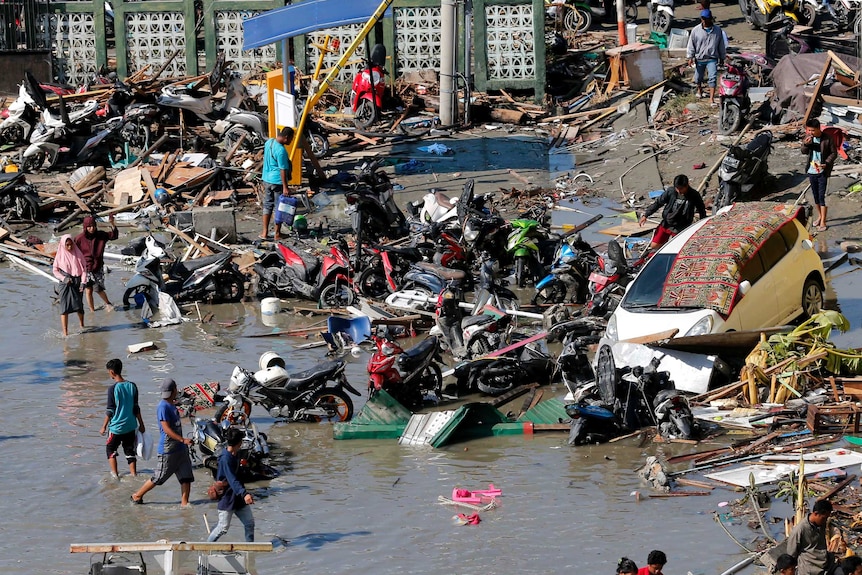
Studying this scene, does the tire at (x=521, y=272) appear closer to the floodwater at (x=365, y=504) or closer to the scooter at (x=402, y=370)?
the floodwater at (x=365, y=504)

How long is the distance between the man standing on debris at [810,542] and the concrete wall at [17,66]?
24242 mm

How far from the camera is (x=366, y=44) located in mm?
27531

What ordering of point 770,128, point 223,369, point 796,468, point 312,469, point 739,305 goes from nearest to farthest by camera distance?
point 796,468 → point 312,469 → point 739,305 → point 223,369 → point 770,128

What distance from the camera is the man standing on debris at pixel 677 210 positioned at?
18375 mm

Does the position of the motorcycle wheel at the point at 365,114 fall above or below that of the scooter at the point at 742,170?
above

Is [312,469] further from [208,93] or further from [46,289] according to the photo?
[208,93]

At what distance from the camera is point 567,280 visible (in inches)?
704

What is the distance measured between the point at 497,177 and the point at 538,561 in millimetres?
14521

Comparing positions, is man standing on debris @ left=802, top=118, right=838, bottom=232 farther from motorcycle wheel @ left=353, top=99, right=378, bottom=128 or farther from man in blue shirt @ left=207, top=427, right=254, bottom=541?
man in blue shirt @ left=207, top=427, right=254, bottom=541

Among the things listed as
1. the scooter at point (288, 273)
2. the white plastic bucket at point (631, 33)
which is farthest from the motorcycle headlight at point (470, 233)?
the white plastic bucket at point (631, 33)

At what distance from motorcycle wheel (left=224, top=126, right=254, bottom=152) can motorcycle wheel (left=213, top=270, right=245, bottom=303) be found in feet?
22.3

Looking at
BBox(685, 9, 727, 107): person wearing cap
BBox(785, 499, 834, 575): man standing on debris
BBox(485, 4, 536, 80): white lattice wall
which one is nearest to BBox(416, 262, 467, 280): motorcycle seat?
BBox(785, 499, 834, 575): man standing on debris

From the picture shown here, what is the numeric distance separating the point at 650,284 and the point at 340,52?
638 inches

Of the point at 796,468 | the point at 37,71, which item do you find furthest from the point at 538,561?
the point at 37,71
